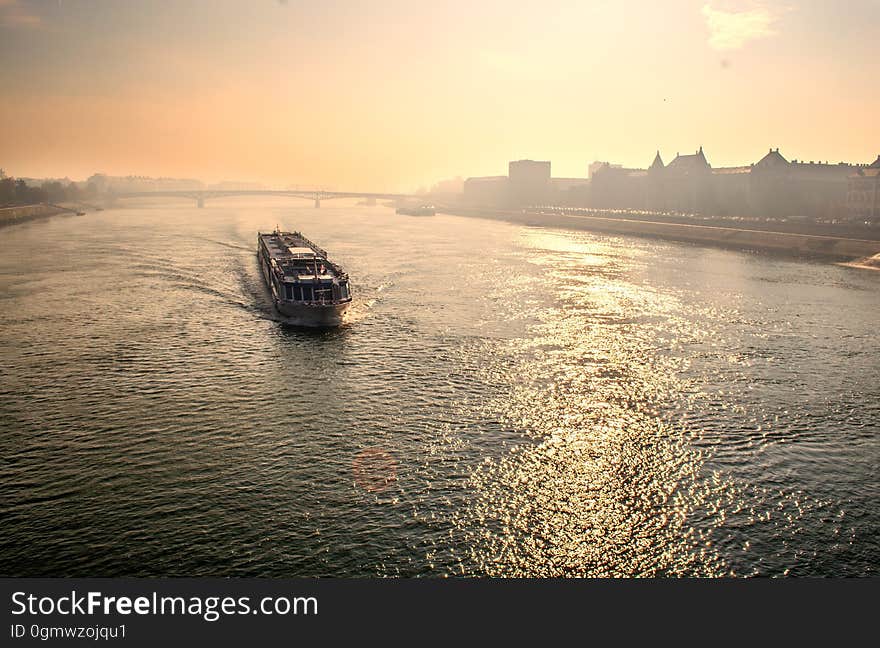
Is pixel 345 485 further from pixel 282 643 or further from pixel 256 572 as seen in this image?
pixel 282 643

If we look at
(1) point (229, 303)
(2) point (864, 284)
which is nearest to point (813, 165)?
(2) point (864, 284)

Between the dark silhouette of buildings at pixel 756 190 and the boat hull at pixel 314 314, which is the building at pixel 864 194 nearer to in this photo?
the dark silhouette of buildings at pixel 756 190

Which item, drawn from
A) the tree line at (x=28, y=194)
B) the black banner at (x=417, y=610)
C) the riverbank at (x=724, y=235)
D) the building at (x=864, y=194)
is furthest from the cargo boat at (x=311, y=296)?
the tree line at (x=28, y=194)

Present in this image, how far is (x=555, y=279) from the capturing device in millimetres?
63375

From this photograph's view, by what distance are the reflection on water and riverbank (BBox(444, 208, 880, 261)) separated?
39464 mm

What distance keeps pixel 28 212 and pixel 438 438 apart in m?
152

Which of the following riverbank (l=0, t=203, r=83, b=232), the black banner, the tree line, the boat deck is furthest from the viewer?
the tree line

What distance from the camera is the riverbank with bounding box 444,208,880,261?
3150 inches

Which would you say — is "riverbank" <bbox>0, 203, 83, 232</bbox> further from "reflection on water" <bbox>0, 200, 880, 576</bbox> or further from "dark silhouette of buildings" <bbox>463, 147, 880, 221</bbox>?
"dark silhouette of buildings" <bbox>463, 147, 880, 221</bbox>

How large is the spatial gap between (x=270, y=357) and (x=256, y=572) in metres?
19.3

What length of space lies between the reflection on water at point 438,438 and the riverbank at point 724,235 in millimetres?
39464

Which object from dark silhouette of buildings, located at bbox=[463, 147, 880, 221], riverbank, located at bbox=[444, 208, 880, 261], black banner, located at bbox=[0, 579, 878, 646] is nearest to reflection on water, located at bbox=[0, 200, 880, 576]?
black banner, located at bbox=[0, 579, 878, 646]

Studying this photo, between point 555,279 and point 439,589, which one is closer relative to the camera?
point 439,589

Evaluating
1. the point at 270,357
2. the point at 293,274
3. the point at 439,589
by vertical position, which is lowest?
the point at 439,589
